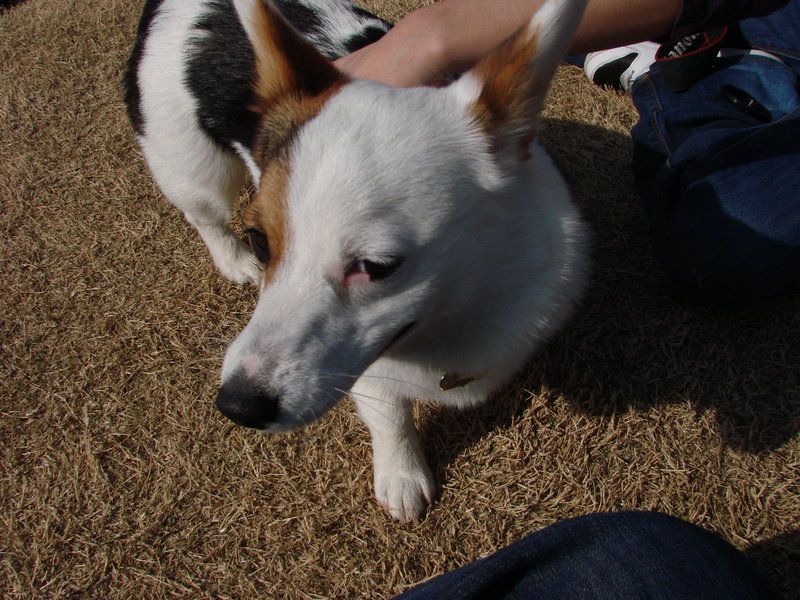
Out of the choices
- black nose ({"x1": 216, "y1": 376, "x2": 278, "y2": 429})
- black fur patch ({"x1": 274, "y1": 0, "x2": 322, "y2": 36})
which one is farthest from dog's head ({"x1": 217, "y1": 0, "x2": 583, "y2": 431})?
black fur patch ({"x1": 274, "y1": 0, "x2": 322, "y2": 36})

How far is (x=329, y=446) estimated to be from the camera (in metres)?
2.08

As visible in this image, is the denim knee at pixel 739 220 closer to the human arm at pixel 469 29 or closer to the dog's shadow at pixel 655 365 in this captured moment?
the dog's shadow at pixel 655 365

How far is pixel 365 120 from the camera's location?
3.98 feet

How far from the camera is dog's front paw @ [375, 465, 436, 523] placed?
1.88m

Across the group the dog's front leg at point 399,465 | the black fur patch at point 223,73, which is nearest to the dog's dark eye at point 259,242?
the dog's front leg at point 399,465

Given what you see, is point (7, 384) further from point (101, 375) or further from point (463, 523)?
point (463, 523)

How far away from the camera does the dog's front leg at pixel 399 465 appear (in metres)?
1.83

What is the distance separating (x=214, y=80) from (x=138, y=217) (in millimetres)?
1113

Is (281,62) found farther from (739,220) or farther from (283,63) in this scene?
(739,220)

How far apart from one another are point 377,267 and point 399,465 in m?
0.97

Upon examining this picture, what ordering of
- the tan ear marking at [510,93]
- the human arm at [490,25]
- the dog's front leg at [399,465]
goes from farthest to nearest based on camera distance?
1. the dog's front leg at [399,465]
2. the human arm at [490,25]
3. the tan ear marking at [510,93]

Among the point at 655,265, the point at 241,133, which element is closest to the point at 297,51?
the point at 241,133

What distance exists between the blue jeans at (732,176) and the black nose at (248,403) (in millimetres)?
1704

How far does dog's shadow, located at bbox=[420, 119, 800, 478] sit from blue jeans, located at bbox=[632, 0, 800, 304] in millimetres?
134
